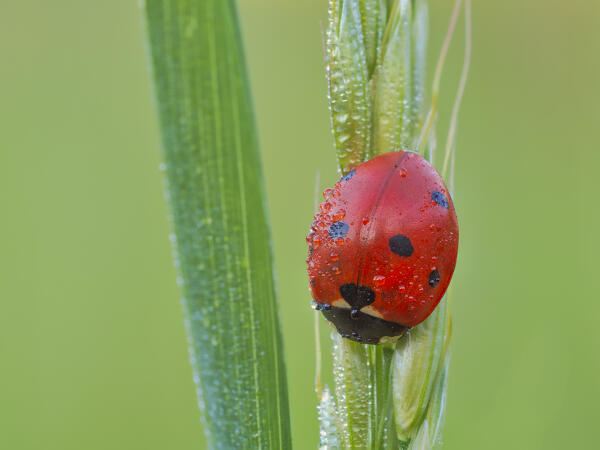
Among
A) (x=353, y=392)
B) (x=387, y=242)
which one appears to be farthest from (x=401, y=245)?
(x=353, y=392)

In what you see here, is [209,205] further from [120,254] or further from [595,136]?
[595,136]

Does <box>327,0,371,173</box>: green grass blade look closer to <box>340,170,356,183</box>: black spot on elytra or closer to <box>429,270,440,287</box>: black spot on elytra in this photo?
<box>340,170,356,183</box>: black spot on elytra

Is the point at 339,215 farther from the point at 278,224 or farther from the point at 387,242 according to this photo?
the point at 278,224

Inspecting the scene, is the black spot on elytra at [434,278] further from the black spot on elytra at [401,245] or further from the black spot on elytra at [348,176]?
the black spot on elytra at [348,176]

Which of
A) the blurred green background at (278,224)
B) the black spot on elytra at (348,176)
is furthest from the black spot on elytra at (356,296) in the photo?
the blurred green background at (278,224)

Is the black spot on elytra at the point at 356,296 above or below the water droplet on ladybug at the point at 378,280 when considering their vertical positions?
below

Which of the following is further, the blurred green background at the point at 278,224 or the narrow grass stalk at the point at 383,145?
the blurred green background at the point at 278,224

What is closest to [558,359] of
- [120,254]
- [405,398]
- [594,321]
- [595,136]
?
[594,321]

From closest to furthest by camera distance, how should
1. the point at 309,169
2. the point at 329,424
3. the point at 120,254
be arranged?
1. the point at 329,424
2. the point at 120,254
3. the point at 309,169
